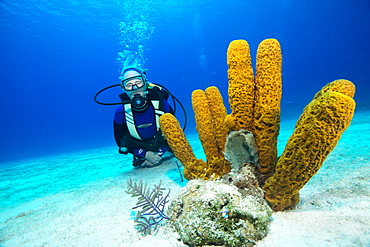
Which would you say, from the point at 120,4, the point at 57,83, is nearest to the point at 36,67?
the point at 57,83

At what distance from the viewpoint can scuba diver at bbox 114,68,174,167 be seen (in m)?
5.06

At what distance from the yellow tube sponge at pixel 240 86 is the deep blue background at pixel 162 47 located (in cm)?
2252

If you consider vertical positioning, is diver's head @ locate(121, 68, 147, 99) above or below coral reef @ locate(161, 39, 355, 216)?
above

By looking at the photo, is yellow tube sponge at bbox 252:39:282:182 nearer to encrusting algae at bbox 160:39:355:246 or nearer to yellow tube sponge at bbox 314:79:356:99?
encrusting algae at bbox 160:39:355:246

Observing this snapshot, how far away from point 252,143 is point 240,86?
654 millimetres

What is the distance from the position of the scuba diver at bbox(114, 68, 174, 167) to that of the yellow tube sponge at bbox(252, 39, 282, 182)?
3.56m

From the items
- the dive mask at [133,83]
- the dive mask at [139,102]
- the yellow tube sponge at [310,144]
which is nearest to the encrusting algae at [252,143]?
the yellow tube sponge at [310,144]

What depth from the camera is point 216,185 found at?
1.74 meters

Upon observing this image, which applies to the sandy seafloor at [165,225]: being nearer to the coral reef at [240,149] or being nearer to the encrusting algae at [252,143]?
the encrusting algae at [252,143]

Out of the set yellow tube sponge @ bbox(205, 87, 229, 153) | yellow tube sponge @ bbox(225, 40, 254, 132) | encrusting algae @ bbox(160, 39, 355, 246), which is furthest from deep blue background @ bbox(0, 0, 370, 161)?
yellow tube sponge @ bbox(225, 40, 254, 132)

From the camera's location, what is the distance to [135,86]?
503cm

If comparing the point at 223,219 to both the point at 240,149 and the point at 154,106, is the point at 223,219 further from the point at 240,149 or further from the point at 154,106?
the point at 154,106

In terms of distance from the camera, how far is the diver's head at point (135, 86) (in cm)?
499

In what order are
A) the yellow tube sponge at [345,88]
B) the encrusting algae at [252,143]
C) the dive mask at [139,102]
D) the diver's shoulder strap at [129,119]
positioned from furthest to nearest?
the diver's shoulder strap at [129,119]
the dive mask at [139,102]
the yellow tube sponge at [345,88]
the encrusting algae at [252,143]
